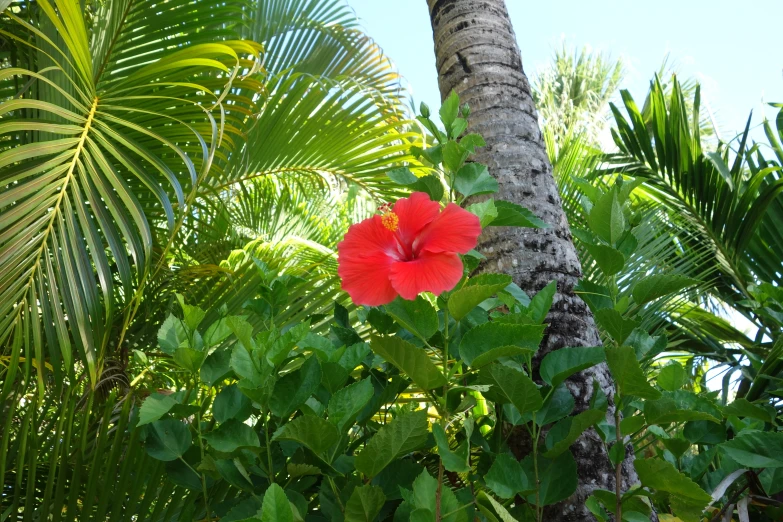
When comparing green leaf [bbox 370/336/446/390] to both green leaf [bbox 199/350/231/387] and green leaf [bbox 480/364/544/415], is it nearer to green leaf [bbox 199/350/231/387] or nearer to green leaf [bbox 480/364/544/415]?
green leaf [bbox 480/364/544/415]

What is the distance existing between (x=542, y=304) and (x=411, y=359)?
14cm

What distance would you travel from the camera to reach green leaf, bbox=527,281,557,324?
0.52m

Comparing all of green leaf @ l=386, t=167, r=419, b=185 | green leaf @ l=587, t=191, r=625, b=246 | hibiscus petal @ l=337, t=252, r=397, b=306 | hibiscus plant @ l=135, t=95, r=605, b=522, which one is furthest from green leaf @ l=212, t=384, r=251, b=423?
green leaf @ l=587, t=191, r=625, b=246

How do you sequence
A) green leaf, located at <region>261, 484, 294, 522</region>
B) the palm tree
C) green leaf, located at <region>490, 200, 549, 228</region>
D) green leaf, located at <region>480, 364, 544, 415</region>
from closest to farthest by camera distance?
green leaf, located at <region>261, 484, 294, 522</region>, green leaf, located at <region>480, 364, 544, 415</region>, green leaf, located at <region>490, 200, 549, 228</region>, the palm tree

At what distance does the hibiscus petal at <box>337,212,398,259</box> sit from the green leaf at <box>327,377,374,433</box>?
0.12 meters

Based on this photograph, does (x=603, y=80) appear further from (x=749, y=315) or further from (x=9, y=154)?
(x=9, y=154)

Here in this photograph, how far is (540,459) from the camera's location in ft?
1.64

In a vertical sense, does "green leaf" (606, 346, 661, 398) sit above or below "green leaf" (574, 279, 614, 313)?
below

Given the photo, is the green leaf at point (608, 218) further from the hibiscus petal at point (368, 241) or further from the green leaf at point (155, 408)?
the green leaf at point (155, 408)

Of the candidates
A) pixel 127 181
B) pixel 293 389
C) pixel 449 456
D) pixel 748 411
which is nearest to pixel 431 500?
pixel 449 456

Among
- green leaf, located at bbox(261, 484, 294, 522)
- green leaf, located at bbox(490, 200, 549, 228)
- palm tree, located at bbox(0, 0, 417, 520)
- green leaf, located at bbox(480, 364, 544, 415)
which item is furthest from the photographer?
palm tree, located at bbox(0, 0, 417, 520)

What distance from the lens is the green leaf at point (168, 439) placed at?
52 centimetres

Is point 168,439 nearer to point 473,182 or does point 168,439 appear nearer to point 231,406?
point 231,406

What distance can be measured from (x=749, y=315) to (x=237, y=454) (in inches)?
104
